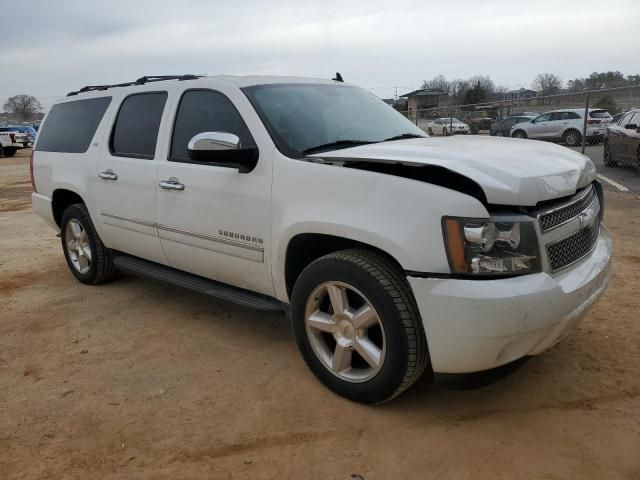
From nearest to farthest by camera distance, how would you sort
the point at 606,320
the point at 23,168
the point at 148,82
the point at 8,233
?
the point at 606,320 < the point at 148,82 < the point at 8,233 < the point at 23,168

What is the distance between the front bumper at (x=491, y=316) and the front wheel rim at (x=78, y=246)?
3.82 metres

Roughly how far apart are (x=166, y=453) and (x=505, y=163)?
2193 mm

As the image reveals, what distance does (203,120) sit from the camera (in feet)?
12.7

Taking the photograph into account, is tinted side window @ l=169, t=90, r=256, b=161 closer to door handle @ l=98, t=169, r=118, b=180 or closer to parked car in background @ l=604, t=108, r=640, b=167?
door handle @ l=98, t=169, r=118, b=180

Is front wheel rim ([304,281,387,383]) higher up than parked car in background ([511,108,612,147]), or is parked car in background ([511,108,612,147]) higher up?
parked car in background ([511,108,612,147])

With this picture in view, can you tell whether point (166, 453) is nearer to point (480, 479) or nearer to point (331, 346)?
point (331, 346)

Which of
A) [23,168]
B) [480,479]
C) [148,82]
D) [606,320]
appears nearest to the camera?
[480,479]

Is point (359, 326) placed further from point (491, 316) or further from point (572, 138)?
point (572, 138)

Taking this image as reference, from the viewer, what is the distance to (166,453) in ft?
8.90

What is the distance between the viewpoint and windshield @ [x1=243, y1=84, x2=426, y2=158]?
3453mm

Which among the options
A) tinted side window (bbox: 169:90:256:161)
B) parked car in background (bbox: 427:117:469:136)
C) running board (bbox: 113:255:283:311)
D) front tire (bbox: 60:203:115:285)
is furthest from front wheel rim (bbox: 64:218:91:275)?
parked car in background (bbox: 427:117:469:136)

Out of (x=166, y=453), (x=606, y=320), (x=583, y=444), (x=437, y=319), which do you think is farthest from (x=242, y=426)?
(x=606, y=320)

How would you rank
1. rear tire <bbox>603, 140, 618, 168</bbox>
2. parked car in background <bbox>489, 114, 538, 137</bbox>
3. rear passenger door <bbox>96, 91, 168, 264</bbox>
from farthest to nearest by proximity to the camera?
1. parked car in background <bbox>489, 114, 538, 137</bbox>
2. rear tire <bbox>603, 140, 618, 168</bbox>
3. rear passenger door <bbox>96, 91, 168, 264</bbox>

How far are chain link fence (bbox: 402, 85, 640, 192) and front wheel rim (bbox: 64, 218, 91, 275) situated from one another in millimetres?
9557
